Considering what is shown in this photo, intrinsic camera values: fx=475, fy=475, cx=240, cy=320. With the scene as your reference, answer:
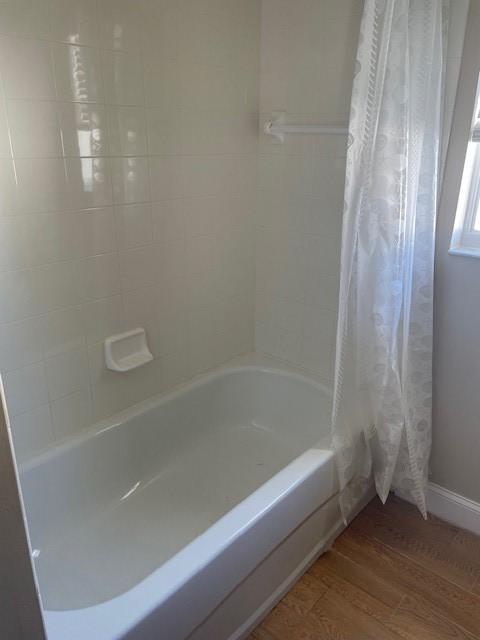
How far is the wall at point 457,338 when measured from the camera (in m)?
1.57

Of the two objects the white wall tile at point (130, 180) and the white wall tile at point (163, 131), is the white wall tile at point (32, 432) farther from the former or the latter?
the white wall tile at point (163, 131)

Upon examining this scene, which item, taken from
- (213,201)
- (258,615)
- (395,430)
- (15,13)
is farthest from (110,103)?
(258,615)

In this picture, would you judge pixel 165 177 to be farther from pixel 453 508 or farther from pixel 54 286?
pixel 453 508

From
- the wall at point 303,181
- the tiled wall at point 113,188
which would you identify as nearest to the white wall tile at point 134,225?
the tiled wall at point 113,188

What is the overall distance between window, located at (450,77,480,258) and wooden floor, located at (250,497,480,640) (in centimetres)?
113

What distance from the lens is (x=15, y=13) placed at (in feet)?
4.33

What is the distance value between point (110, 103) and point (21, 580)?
1415 millimetres

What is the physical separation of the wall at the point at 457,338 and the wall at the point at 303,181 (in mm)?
426

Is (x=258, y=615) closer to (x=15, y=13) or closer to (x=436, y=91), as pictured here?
(x=436, y=91)

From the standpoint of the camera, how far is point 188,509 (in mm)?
1874

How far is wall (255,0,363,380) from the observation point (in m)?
1.83

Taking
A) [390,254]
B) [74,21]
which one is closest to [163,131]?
[74,21]

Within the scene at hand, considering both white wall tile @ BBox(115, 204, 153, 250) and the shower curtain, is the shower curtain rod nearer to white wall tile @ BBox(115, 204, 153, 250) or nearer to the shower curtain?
the shower curtain

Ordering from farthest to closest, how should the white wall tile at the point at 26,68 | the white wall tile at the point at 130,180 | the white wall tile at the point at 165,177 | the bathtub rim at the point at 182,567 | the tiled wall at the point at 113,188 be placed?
the white wall tile at the point at 165,177 → the white wall tile at the point at 130,180 → the tiled wall at the point at 113,188 → the white wall tile at the point at 26,68 → the bathtub rim at the point at 182,567
